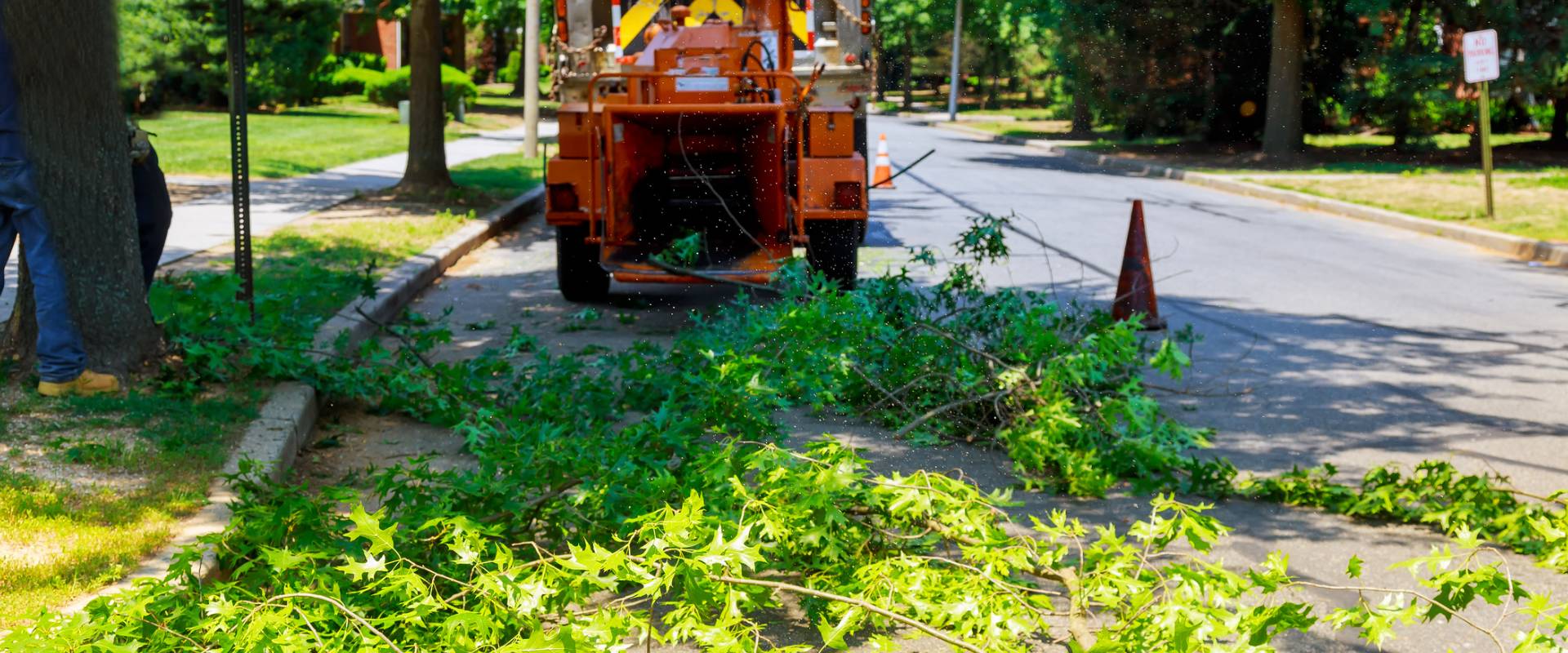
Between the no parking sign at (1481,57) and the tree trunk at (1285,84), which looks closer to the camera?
the no parking sign at (1481,57)

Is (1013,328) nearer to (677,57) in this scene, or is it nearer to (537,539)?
(537,539)

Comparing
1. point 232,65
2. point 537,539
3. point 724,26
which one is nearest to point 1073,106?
point 724,26

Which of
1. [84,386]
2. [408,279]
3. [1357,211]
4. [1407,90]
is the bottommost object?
[84,386]

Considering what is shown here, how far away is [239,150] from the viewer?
8.18 meters

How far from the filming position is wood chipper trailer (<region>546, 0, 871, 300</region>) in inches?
361

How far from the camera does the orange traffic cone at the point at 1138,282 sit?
934 cm

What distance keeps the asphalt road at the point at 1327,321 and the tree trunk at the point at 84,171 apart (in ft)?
16.6

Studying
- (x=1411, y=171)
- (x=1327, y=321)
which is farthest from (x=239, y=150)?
(x=1411, y=171)

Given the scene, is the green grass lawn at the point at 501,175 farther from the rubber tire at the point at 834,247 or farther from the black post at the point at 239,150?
the black post at the point at 239,150

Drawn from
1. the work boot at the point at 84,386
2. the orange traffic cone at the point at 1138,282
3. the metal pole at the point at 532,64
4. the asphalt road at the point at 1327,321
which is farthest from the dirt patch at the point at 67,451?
the metal pole at the point at 532,64

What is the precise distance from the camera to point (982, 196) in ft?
65.9

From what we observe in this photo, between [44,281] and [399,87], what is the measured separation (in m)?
36.2

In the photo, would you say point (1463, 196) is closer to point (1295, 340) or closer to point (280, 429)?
point (1295, 340)

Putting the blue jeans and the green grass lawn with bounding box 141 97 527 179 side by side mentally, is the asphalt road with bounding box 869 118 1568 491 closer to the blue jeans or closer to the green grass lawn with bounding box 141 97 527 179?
the blue jeans
